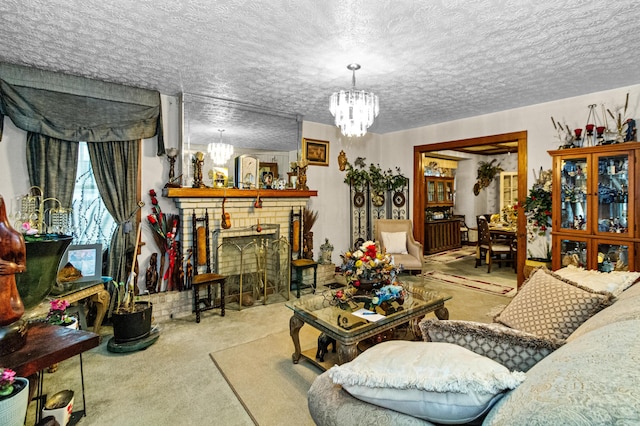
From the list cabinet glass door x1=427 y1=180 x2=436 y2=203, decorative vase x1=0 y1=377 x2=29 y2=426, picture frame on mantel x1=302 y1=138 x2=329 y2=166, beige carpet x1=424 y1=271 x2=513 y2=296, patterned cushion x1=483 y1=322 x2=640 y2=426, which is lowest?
beige carpet x1=424 y1=271 x2=513 y2=296

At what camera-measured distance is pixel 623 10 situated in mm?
2135

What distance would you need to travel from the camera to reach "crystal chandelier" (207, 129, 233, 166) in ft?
13.6

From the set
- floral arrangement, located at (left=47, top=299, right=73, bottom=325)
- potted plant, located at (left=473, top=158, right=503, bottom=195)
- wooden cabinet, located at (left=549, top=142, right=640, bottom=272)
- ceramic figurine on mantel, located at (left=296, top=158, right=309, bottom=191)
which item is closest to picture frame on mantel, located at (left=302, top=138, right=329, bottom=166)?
ceramic figurine on mantel, located at (left=296, top=158, right=309, bottom=191)

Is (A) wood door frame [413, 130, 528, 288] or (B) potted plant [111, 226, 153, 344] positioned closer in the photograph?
(B) potted plant [111, 226, 153, 344]

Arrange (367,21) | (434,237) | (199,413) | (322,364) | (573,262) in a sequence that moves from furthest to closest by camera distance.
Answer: (434,237) → (573,262) → (322,364) → (367,21) → (199,413)

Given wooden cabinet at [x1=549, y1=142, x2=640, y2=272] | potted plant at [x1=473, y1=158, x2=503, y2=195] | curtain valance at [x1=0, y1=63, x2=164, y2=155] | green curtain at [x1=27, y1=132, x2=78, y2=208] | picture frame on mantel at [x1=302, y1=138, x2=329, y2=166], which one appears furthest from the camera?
potted plant at [x1=473, y1=158, x2=503, y2=195]

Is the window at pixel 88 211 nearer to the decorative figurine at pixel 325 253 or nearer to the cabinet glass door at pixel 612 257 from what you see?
the decorative figurine at pixel 325 253

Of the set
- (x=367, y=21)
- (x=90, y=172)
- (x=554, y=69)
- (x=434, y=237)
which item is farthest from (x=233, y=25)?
(x=434, y=237)

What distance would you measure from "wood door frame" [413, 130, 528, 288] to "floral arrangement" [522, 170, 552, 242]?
0.11 meters

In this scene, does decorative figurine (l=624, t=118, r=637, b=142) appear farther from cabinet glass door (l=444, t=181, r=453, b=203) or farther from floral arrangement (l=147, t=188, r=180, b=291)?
floral arrangement (l=147, t=188, r=180, b=291)

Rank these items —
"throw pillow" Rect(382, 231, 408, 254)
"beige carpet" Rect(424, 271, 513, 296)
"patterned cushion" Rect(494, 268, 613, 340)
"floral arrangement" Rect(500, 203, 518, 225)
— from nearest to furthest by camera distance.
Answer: "patterned cushion" Rect(494, 268, 613, 340)
"beige carpet" Rect(424, 271, 513, 296)
"throw pillow" Rect(382, 231, 408, 254)
"floral arrangement" Rect(500, 203, 518, 225)

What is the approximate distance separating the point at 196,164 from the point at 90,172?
1.06 meters

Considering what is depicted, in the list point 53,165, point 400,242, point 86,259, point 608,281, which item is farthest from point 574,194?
point 53,165

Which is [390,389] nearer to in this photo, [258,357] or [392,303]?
[392,303]
